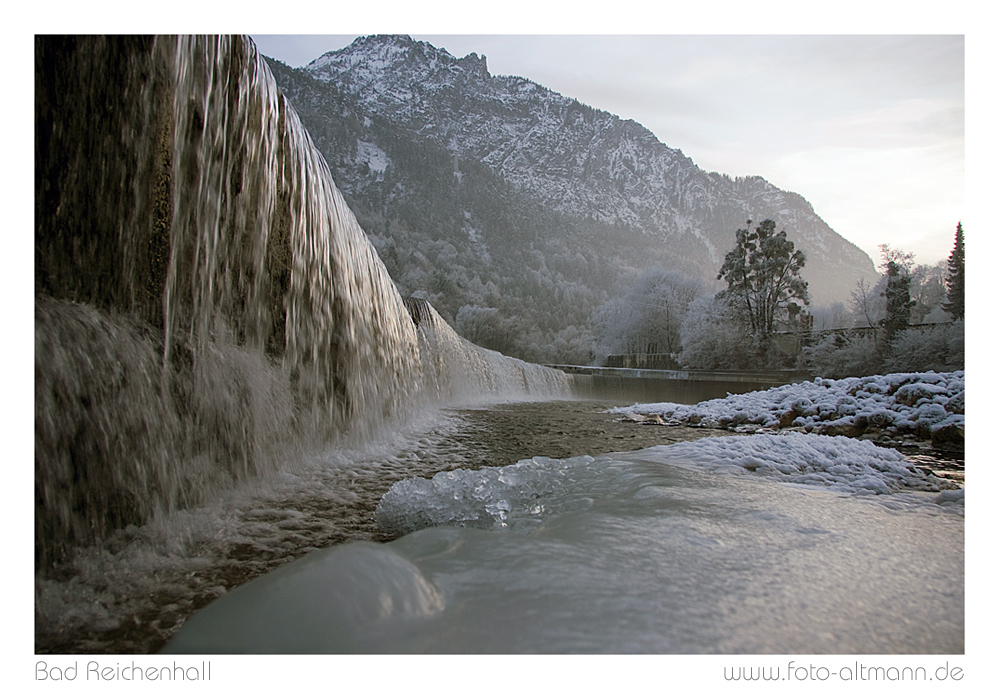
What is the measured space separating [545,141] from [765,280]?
97.9ft

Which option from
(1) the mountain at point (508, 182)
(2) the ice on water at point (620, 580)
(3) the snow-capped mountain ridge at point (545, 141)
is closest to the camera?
(2) the ice on water at point (620, 580)

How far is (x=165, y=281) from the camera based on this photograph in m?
1.32

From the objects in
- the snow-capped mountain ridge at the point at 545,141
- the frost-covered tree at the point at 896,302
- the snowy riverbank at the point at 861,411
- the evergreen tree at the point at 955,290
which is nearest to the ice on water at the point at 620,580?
the snowy riverbank at the point at 861,411

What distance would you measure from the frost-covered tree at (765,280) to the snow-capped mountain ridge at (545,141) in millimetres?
23108

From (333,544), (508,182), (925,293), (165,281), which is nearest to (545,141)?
(508,182)

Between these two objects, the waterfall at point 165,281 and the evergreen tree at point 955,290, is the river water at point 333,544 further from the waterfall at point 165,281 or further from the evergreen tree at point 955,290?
the evergreen tree at point 955,290

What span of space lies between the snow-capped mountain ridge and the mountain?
114 mm

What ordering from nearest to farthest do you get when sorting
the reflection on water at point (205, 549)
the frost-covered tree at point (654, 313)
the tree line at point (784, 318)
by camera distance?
1. the reflection on water at point (205, 549)
2. the tree line at point (784, 318)
3. the frost-covered tree at point (654, 313)

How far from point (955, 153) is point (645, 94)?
1.50 metres

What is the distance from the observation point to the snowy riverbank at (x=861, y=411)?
3.15 m

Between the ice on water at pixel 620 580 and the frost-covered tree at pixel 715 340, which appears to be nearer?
the ice on water at pixel 620 580

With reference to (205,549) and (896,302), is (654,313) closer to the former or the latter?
(896,302)
